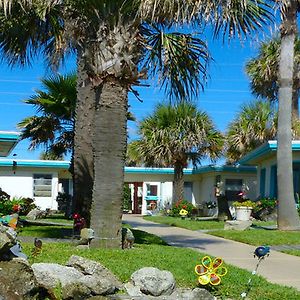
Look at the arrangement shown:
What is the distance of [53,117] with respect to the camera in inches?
819

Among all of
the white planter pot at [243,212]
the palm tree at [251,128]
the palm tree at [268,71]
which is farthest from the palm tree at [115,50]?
the palm tree at [251,128]

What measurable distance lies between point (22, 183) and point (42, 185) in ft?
3.87

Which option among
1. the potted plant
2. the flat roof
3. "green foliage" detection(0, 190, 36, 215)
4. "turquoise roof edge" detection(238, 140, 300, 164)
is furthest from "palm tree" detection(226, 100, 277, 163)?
the flat roof

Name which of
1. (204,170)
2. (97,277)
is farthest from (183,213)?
(97,277)

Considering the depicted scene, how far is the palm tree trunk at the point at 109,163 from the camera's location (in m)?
9.49

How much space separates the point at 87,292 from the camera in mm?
6031

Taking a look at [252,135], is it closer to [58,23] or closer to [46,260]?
[58,23]

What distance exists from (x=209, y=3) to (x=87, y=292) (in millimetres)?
5329

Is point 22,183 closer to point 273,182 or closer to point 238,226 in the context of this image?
point 273,182

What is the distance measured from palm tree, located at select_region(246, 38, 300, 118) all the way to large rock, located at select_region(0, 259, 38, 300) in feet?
66.8

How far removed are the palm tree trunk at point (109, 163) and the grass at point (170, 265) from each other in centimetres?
39

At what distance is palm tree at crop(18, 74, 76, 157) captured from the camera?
19.6 metres

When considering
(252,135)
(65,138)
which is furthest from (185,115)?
(65,138)

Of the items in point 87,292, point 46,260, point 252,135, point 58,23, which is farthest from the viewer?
point 252,135
